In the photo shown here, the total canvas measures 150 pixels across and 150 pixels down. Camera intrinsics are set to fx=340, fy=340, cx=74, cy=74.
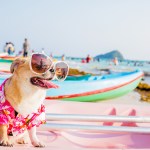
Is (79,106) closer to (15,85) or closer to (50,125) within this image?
(50,125)

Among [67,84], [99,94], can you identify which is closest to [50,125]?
[67,84]

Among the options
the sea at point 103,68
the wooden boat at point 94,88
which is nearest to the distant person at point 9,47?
the sea at point 103,68

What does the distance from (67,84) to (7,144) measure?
5966 millimetres

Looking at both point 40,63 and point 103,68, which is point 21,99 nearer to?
point 40,63

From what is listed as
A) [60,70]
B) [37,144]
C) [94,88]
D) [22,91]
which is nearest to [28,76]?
[22,91]

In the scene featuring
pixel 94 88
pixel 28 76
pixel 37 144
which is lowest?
pixel 94 88

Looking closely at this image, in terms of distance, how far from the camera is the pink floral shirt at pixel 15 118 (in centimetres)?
242

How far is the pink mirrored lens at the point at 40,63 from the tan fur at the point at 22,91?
0.13 ft

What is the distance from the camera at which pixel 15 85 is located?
232cm

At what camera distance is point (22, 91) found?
7.57ft

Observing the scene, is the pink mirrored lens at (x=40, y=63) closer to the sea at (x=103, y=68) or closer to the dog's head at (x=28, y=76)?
the dog's head at (x=28, y=76)

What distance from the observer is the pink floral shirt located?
7.95ft

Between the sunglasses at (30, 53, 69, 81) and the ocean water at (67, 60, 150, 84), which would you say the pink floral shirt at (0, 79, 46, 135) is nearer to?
the sunglasses at (30, 53, 69, 81)

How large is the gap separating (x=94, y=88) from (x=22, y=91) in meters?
6.81
